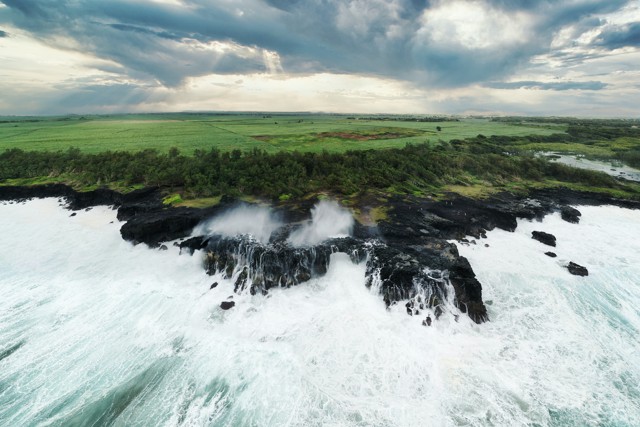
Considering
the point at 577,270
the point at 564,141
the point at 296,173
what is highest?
the point at 296,173

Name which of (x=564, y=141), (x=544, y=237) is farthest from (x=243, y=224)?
(x=564, y=141)

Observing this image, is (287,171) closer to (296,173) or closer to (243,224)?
(296,173)

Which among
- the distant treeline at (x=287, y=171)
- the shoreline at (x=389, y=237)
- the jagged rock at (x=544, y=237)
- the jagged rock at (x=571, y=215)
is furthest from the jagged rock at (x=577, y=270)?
the distant treeline at (x=287, y=171)

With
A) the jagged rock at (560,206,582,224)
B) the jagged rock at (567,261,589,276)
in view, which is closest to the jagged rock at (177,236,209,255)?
the jagged rock at (567,261,589,276)

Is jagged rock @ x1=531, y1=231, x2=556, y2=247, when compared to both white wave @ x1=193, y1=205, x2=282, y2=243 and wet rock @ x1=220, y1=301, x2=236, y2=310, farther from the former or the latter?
wet rock @ x1=220, y1=301, x2=236, y2=310

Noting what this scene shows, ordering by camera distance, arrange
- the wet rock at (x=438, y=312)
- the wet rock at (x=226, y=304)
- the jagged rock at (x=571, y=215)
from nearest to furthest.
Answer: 1. the wet rock at (x=438, y=312)
2. the wet rock at (x=226, y=304)
3. the jagged rock at (x=571, y=215)

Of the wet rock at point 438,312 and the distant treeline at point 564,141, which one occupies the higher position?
the wet rock at point 438,312

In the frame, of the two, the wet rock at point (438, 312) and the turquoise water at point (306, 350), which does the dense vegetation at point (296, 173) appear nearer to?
the turquoise water at point (306, 350)
